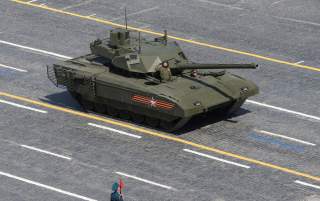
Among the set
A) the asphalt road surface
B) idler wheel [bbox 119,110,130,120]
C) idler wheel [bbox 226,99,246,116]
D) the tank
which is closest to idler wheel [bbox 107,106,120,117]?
the tank

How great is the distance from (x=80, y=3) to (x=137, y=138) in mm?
19427

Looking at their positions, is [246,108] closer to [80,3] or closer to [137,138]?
[137,138]

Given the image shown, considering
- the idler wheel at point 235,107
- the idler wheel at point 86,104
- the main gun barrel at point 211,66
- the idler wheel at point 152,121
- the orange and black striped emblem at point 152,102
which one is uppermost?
the main gun barrel at point 211,66

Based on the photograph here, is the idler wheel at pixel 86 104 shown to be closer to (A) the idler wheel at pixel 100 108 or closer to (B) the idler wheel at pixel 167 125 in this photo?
(A) the idler wheel at pixel 100 108

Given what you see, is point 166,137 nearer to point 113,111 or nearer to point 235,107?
point 113,111

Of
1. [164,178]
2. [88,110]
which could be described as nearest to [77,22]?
[88,110]

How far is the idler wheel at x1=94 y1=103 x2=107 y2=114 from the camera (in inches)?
1832

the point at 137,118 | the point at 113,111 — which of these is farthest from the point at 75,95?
the point at 137,118

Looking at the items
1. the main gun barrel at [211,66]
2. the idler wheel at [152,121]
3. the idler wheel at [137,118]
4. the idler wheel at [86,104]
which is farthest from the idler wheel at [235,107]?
the idler wheel at [86,104]

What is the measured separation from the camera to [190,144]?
142 feet

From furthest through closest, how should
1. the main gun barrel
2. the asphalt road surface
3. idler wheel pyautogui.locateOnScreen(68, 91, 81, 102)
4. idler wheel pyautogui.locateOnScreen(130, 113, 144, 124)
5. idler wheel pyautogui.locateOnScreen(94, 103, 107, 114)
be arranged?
idler wheel pyautogui.locateOnScreen(68, 91, 81, 102)
idler wheel pyautogui.locateOnScreen(94, 103, 107, 114)
idler wheel pyautogui.locateOnScreen(130, 113, 144, 124)
the main gun barrel
the asphalt road surface

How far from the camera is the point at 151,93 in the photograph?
4353 cm

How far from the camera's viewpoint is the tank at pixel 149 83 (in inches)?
1709

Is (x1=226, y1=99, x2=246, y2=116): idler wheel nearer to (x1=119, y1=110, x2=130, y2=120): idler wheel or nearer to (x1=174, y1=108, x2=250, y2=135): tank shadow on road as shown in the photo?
(x1=174, y1=108, x2=250, y2=135): tank shadow on road
